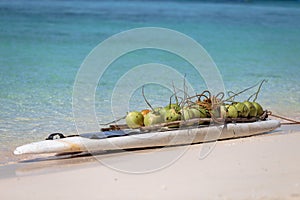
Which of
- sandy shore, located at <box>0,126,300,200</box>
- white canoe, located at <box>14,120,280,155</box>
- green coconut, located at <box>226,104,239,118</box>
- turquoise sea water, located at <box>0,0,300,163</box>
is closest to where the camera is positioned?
sandy shore, located at <box>0,126,300,200</box>

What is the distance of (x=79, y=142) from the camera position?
390 cm

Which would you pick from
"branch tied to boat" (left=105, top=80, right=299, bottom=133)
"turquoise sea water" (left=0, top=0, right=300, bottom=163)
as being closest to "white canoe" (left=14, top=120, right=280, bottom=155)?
Answer: "branch tied to boat" (left=105, top=80, right=299, bottom=133)

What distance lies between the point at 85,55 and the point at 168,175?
6540mm

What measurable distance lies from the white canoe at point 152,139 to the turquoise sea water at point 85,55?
0.41m

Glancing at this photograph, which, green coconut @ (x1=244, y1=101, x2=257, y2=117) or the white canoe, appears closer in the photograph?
the white canoe

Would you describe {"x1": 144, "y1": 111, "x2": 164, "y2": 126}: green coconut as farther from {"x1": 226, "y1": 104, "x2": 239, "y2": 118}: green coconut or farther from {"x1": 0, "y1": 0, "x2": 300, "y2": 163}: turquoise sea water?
{"x1": 0, "y1": 0, "x2": 300, "y2": 163}: turquoise sea water

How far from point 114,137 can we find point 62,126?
1.21 metres

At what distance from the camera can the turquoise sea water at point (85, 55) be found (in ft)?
18.2

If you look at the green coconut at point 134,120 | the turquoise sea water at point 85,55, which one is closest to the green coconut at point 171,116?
the green coconut at point 134,120

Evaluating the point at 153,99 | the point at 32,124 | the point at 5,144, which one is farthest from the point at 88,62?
the point at 5,144

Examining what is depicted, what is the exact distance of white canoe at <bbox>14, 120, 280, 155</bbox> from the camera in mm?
3818

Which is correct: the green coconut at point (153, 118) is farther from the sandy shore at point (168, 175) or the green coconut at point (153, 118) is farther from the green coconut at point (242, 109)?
the green coconut at point (242, 109)

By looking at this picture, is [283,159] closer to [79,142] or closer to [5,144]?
[79,142]

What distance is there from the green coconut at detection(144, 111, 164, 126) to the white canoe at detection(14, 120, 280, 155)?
0.12 metres
